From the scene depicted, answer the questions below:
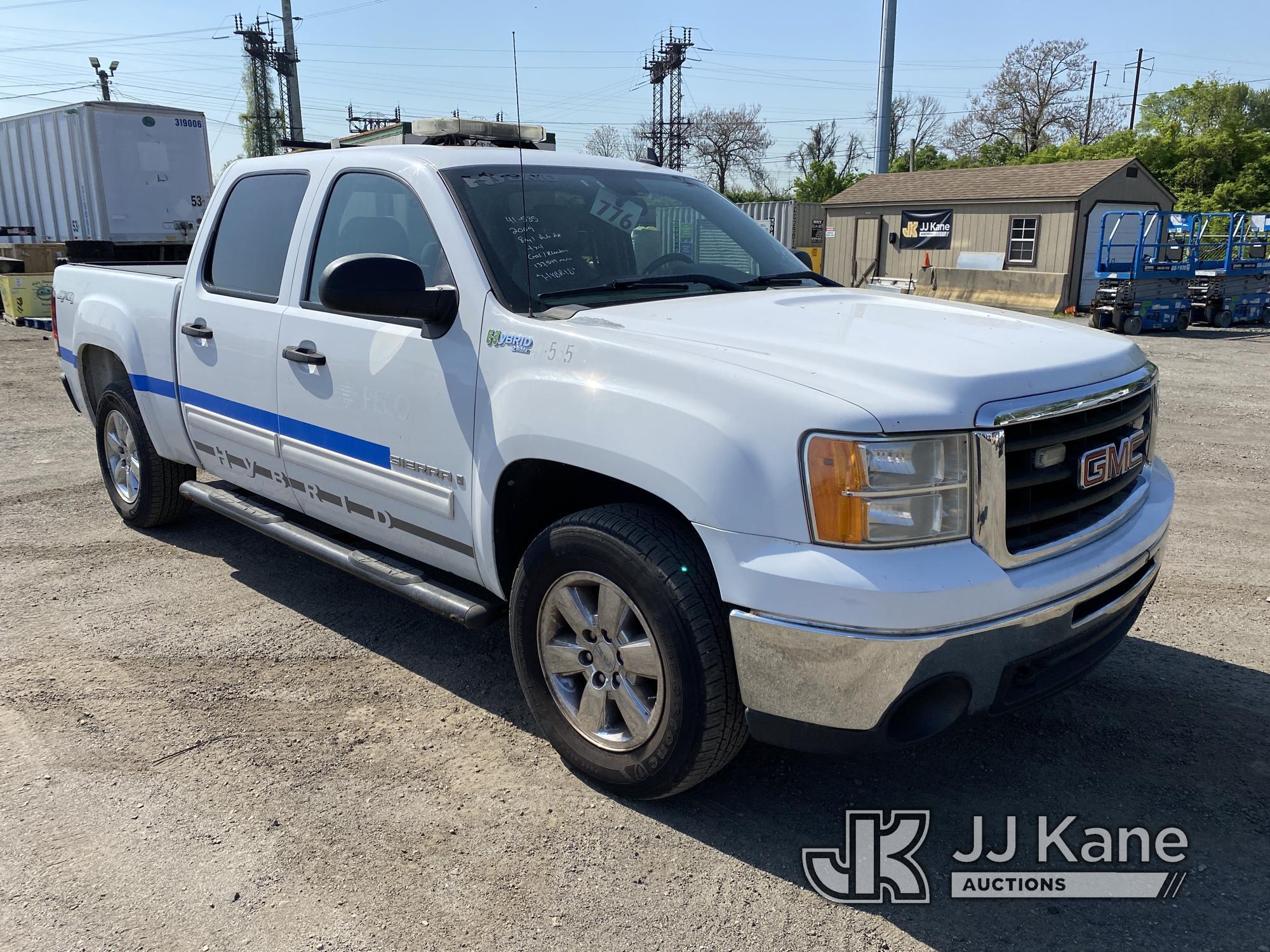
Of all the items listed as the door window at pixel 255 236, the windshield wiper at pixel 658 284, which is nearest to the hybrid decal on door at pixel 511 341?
the windshield wiper at pixel 658 284

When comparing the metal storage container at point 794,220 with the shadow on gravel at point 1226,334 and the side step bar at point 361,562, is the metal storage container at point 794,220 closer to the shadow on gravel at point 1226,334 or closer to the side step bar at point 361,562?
the shadow on gravel at point 1226,334

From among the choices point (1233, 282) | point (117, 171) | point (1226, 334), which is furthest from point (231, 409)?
point (1233, 282)

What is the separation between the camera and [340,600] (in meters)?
4.77

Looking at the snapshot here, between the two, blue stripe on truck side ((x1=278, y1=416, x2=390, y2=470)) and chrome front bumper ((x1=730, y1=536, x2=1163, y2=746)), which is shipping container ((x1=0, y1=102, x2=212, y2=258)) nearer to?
blue stripe on truck side ((x1=278, y1=416, x2=390, y2=470))

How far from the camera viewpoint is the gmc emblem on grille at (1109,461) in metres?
2.79

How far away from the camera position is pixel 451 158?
3697 millimetres

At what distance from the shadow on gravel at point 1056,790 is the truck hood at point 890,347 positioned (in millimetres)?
906

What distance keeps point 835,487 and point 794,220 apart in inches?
1360

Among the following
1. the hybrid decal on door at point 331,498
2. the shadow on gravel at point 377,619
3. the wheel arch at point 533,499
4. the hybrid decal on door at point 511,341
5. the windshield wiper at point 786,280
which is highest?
the windshield wiper at point 786,280

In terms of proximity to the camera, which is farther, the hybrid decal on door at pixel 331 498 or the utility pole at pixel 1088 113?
the utility pole at pixel 1088 113

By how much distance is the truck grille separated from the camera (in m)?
2.59

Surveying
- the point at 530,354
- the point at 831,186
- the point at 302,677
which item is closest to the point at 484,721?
the point at 302,677

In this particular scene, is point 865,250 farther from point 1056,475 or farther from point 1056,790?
point 1056,475

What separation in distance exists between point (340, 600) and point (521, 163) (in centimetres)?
231
